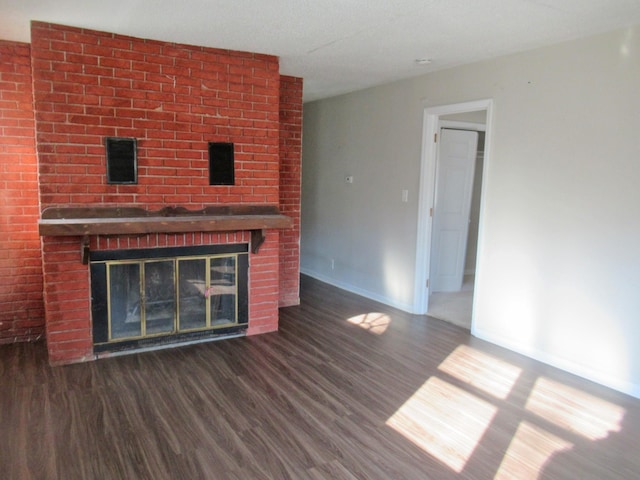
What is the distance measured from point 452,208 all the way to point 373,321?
6.24 ft

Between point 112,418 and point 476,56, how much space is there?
3.70 meters

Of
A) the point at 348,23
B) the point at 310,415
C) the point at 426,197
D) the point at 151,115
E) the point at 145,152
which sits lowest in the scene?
the point at 310,415

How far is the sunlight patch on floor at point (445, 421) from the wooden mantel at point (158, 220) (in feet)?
5.59

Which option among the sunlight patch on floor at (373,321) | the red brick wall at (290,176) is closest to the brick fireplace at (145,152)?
the red brick wall at (290,176)

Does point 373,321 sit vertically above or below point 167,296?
below

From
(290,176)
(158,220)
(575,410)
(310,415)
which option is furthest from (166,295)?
(575,410)

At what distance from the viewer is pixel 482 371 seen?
3.34m

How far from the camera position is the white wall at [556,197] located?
2.98m

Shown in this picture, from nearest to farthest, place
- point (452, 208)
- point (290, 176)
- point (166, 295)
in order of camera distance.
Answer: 1. point (166, 295)
2. point (290, 176)
3. point (452, 208)

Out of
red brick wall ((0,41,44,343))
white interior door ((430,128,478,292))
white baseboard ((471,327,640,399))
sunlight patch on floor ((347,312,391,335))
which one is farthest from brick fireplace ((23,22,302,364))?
white interior door ((430,128,478,292))

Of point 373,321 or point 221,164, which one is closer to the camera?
point 221,164

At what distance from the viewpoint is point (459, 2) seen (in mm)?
Answer: 2527

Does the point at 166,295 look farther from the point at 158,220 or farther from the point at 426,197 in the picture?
the point at 426,197

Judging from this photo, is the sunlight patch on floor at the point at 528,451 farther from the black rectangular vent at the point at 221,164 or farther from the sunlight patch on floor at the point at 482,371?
the black rectangular vent at the point at 221,164
